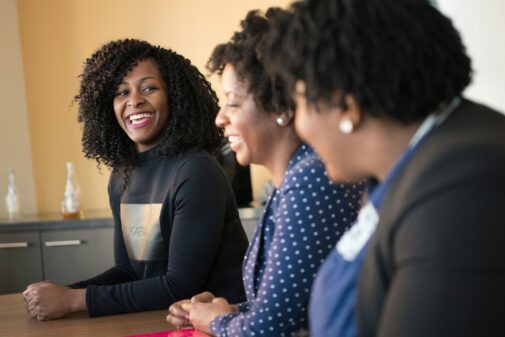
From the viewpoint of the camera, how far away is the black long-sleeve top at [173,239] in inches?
64.9

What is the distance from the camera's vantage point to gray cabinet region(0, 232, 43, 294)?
3.47 meters

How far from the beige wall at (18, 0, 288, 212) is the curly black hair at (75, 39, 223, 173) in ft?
6.28

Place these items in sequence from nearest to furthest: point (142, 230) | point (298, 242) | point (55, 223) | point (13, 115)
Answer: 1. point (298, 242)
2. point (142, 230)
3. point (55, 223)
4. point (13, 115)

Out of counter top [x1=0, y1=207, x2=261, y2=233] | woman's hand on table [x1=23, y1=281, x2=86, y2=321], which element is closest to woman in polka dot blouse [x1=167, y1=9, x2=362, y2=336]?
woman's hand on table [x1=23, y1=281, x2=86, y2=321]

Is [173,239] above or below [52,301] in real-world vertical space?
above

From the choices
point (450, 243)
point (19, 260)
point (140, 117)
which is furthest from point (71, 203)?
point (450, 243)

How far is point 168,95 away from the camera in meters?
1.99

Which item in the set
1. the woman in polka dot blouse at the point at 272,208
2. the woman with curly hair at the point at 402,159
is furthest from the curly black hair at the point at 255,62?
the woman with curly hair at the point at 402,159

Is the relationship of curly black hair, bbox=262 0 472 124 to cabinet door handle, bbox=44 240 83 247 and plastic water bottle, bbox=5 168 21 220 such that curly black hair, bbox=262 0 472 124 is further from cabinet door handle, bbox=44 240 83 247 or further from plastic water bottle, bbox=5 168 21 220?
plastic water bottle, bbox=5 168 21 220

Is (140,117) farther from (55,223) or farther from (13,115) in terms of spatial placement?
(13,115)

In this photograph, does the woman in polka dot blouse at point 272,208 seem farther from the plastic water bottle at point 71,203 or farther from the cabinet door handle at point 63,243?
the plastic water bottle at point 71,203

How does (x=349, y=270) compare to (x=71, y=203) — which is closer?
(x=349, y=270)

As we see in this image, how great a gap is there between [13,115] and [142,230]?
2411 millimetres

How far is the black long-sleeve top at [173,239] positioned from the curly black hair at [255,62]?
0.46 m
